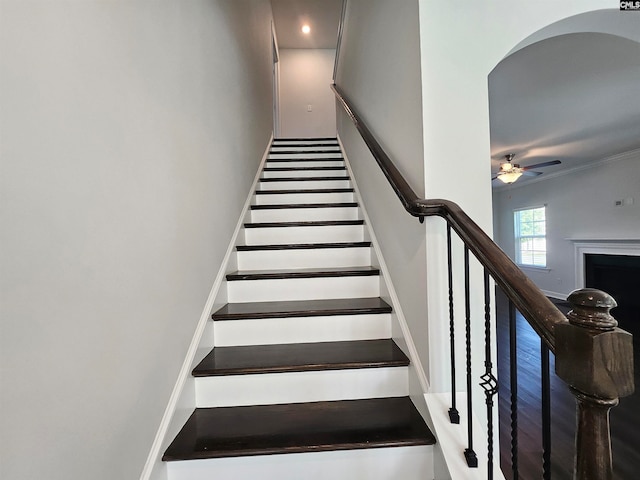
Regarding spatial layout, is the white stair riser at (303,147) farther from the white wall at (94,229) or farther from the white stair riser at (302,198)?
the white wall at (94,229)

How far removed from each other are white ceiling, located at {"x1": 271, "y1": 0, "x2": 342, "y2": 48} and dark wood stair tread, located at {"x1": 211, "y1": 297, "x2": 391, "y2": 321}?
5128 mm

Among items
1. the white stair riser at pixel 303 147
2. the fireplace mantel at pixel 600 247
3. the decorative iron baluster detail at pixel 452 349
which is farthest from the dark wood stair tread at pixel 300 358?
the fireplace mantel at pixel 600 247

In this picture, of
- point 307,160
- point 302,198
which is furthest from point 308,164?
point 302,198

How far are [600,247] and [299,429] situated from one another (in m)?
6.78

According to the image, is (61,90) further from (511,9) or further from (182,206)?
(511,9)

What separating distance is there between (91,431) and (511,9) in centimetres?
200

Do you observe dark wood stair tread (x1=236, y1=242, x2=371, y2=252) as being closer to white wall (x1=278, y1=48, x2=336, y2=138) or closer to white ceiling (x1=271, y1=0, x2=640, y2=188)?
white ceiling (x1=271, y1=0, x2=640, y2=188)

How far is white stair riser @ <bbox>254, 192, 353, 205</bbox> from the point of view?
107 inches

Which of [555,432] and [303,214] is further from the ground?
[303,214]

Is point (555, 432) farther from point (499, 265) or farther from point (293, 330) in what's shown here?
point (499, 265)

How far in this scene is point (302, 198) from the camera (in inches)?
108

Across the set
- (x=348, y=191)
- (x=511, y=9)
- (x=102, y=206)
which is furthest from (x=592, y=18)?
(x=102, y=206)

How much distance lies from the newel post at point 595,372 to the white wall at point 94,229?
100 cm

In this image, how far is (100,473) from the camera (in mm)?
757
